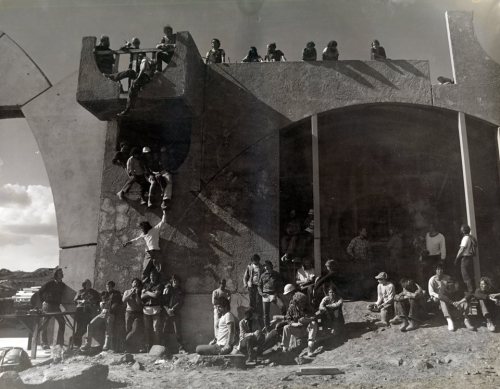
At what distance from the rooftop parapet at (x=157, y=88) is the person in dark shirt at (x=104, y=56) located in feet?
0.43

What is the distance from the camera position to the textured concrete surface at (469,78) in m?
10.4

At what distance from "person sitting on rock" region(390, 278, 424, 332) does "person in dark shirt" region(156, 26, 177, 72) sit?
7.21 meters

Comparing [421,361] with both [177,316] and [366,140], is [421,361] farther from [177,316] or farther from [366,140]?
[366,140]

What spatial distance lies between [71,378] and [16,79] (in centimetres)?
868

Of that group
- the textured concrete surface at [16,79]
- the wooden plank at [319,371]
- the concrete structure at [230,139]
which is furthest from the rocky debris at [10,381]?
the textured concrete surface at [16,79]

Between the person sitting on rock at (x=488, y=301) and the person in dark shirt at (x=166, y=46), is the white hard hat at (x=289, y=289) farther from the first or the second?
the person in dark shirt at (x=166, y=46)

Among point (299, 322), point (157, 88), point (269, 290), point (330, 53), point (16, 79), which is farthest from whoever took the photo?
point (16, 79)

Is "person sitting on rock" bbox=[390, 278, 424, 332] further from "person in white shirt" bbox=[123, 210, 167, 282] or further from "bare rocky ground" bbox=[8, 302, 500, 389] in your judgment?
"person in white shirt" bbox=[123, 210, 167, 282]

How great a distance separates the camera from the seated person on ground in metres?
8.22

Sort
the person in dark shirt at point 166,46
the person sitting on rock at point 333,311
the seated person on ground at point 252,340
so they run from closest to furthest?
the seated person on ground at point 252,340 < the person sitting on rock at point 333,311 < the person in dark shirt at point 166,46

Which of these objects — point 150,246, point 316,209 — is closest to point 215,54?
point 316,209

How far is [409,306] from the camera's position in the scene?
876cm

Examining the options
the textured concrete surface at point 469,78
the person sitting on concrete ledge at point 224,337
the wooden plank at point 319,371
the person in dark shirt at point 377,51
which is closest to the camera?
the wooden plank at point 319,371

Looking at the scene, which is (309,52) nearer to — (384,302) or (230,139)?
(230,139)
